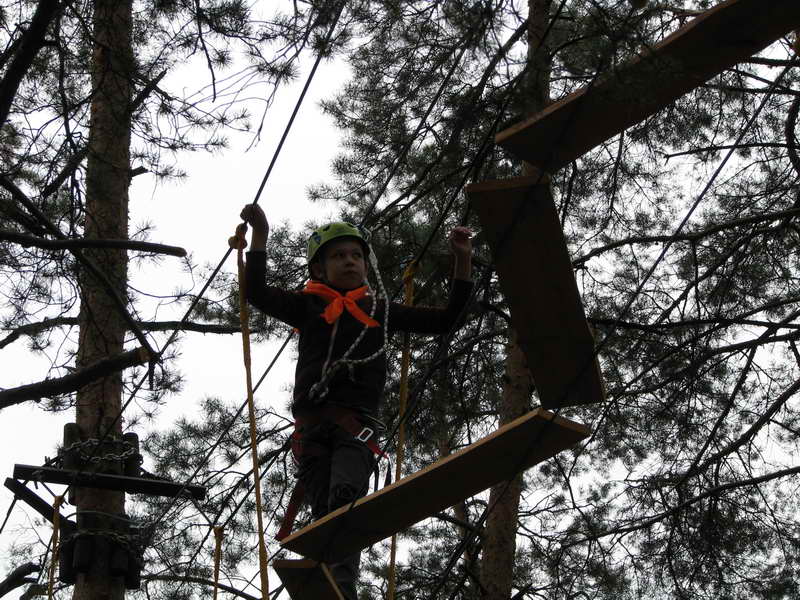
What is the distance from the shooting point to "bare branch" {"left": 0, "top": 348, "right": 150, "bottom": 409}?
16.4ft

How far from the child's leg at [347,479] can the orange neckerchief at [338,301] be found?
44 centimetres

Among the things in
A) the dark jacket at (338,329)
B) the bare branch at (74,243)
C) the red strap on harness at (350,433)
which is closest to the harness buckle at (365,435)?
the red strap on harness at (350,433)

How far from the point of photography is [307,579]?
12.9ft

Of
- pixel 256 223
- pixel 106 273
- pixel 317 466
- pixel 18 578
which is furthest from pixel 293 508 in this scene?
pixel 18 578

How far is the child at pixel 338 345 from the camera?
163 inches

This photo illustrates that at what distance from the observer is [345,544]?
387 cm

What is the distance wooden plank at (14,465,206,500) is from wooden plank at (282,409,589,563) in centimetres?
228

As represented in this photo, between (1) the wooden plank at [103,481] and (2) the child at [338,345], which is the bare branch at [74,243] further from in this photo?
(1) the wooden plank at [103,481]

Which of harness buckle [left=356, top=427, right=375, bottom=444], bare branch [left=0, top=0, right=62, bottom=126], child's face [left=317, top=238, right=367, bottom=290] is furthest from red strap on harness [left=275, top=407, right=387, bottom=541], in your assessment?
bare branch [left=0, top=0, right=62, bottom=126]

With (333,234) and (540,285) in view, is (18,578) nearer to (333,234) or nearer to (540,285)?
(333,234)

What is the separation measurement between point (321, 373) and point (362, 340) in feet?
0.73

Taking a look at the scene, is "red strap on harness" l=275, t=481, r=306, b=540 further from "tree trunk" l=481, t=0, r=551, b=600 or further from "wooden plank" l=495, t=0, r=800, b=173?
"tree trunk" l=481, t=0, r=551, b=600

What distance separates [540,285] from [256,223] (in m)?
1.17

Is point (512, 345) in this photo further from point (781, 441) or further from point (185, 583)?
point (185, 583)
